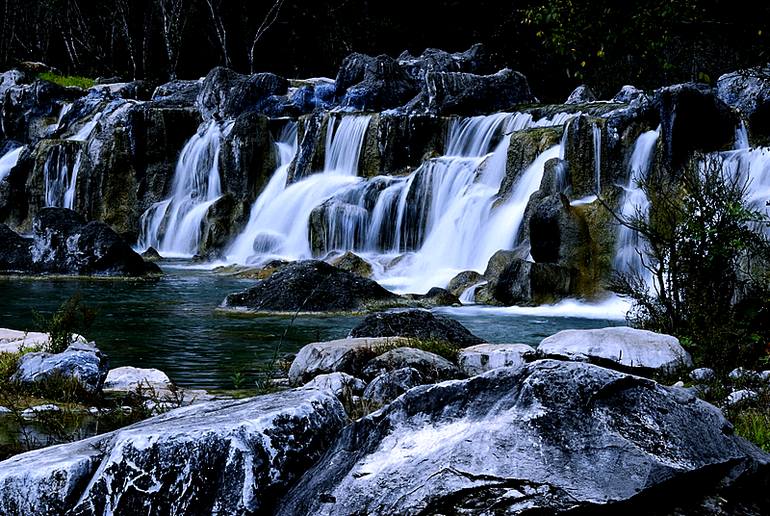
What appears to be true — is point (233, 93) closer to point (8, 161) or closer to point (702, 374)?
point (8, 161)

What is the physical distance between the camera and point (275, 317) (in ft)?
57.3

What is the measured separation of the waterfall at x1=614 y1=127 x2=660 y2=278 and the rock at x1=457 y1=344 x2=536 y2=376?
864 centimetres

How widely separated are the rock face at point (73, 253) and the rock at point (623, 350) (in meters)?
15.9

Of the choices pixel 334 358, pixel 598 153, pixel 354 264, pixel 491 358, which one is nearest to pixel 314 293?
pixel 354 264

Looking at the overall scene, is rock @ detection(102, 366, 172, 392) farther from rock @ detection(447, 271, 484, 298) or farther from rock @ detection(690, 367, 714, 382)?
Result: rock @ detection(447, 271, 484, 298)

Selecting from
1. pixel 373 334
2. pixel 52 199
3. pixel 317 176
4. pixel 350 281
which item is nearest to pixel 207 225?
pixel 317 176

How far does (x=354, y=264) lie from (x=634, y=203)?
7.00 metres

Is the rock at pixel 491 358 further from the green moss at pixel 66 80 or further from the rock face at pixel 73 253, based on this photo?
the green moss at pixel 66 80

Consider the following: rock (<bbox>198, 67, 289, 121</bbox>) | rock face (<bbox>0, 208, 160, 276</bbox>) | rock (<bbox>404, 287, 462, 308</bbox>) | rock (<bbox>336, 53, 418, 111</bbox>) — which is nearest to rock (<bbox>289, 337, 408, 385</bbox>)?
rock (<bbox>404, 287, 462, 308</bbox>)

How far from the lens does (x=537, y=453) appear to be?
4422 mm

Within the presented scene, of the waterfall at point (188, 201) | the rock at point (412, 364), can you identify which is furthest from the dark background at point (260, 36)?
the rock at point (412, 364)

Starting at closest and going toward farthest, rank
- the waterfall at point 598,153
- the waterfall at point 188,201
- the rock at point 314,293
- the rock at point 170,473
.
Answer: the rock at point 170,473
the rock at point 314,293
the waterfall at point 598,153
the waterfall at point 188,201

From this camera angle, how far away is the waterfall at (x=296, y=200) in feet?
96.5

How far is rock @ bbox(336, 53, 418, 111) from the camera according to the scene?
3728 centimetres
